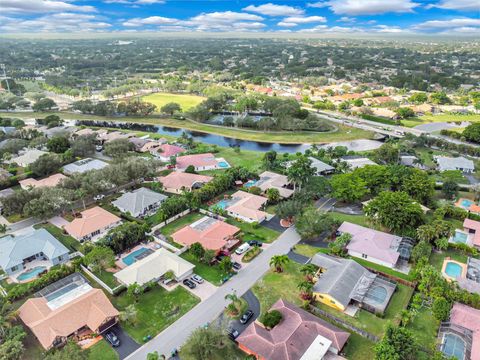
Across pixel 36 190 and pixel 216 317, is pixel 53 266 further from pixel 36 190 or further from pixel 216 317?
pixel 216 317

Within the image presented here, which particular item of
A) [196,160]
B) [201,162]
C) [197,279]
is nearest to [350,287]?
[197,279]

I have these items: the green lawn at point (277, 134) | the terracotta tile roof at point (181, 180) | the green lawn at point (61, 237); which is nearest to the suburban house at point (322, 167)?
the terracotta tile roof at point (181, 180)

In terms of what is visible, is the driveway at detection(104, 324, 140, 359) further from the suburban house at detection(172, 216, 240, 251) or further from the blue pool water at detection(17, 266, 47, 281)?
the blue pool water at detection(17, 266, 47, 281)

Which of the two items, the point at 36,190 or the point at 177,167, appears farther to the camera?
the point at 177,167

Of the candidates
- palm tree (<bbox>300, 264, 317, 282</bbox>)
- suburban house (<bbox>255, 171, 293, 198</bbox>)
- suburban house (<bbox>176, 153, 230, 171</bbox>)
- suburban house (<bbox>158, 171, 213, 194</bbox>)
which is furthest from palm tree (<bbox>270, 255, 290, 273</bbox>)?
suburban house (<bbox>176, 153, 230, 171</bbox>)

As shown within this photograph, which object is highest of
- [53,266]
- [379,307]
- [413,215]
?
[413,215]

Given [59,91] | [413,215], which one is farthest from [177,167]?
[59,91]

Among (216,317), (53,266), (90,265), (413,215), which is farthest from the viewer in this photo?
(413,215)

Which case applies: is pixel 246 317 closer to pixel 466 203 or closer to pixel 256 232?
pixel 256 232

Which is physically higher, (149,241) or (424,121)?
(424,121)
